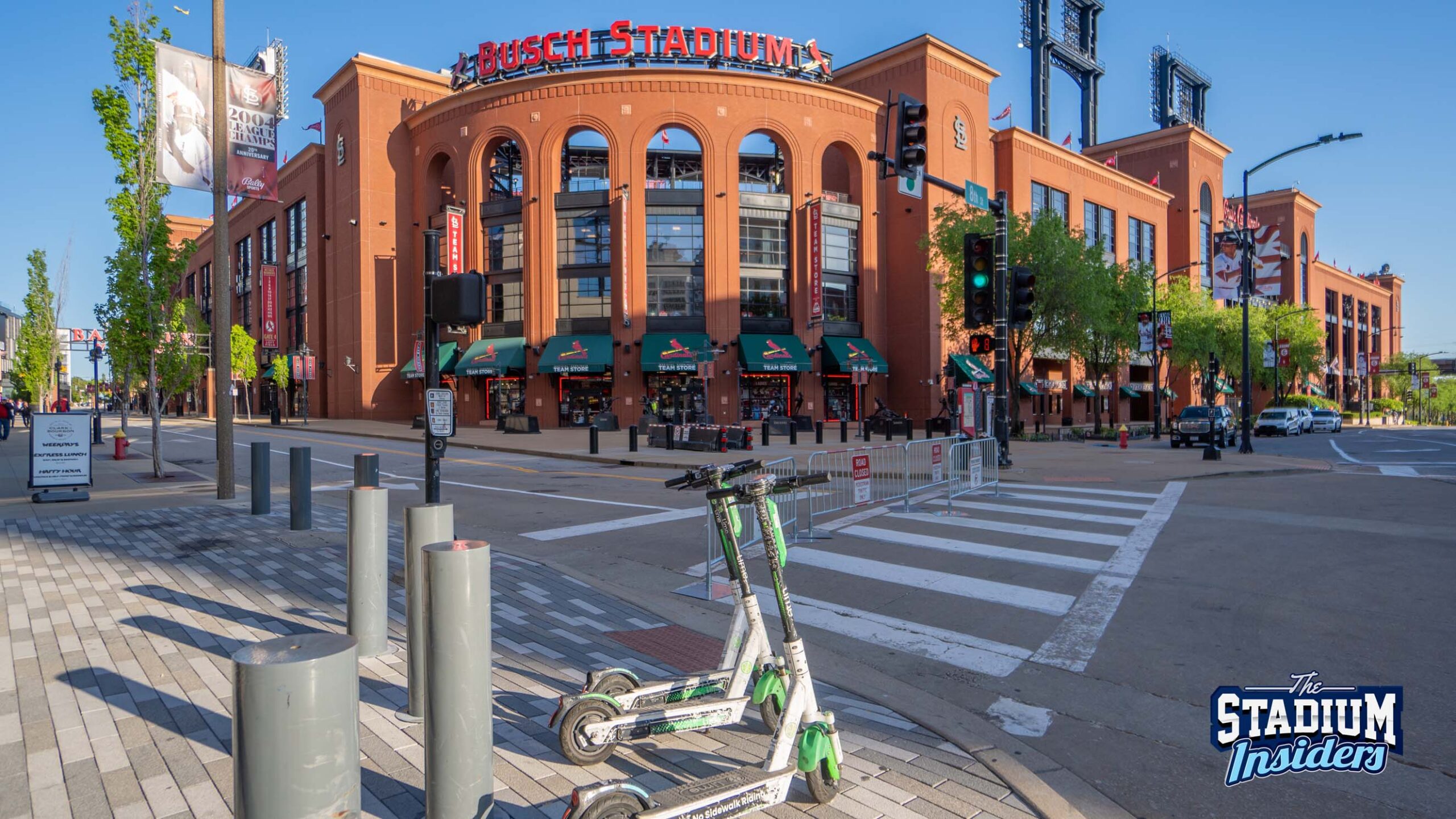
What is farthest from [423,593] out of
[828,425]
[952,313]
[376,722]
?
[828,425]

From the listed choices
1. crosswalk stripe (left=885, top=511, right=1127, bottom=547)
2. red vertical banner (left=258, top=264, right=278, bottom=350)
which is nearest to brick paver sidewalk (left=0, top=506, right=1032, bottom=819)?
crosswalk stripe (left=885, top=511, right=1127, bottom=547)

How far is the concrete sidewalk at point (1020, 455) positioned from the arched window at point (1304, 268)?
201ft

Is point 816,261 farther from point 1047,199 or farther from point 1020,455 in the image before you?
point 1047,199

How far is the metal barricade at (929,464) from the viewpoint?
42.6 ft

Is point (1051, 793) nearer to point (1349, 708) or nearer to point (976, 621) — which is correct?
point (1349, 708)

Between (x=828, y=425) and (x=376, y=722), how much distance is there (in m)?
40.0

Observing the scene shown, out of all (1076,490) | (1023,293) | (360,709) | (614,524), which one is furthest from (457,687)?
(1023,293)

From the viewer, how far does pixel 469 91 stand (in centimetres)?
4359

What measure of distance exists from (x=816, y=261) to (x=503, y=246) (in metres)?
17.0

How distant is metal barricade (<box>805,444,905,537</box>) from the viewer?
11438 mm

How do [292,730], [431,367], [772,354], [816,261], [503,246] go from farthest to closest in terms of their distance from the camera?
1. [503,246]
2. [816,261]
3. [772,354]
4. [431,367]
5. [292,730]

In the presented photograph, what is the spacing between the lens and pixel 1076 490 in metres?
15.0

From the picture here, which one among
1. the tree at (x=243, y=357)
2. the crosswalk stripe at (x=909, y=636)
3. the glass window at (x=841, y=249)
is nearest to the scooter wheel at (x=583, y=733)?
the crosswalk stripe at (x=909, y=636)

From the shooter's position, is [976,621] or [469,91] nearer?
[976,621]
